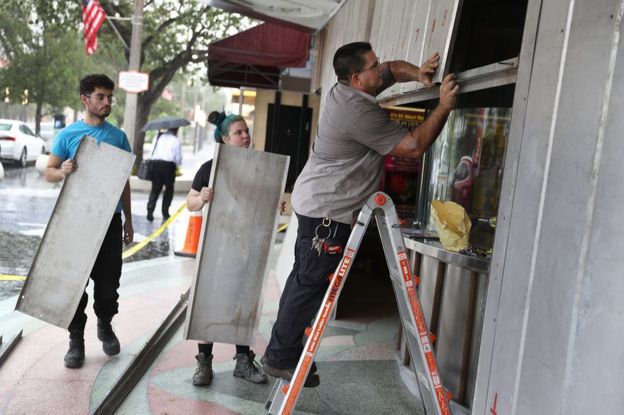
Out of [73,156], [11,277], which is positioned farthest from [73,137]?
[11,277]

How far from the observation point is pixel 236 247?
455 cm

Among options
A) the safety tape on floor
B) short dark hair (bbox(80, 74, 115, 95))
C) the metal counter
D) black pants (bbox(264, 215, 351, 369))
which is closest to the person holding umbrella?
the safety tape on floor

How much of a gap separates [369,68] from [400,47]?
60.5 inches

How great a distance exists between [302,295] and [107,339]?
2.07 meters

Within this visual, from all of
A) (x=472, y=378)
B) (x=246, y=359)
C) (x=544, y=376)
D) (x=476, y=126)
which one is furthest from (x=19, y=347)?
(x=544, y=376)

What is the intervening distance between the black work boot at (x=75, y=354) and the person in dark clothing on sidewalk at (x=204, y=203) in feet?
2.79

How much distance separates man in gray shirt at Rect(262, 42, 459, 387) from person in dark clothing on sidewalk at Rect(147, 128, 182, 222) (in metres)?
10.3

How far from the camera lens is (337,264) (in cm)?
366

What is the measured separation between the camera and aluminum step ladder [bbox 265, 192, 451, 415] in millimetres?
3275

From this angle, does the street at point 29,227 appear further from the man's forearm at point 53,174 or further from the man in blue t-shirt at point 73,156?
the man's forearm at point 53,174

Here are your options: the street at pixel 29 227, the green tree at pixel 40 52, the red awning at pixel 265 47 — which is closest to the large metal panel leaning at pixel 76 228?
the street at pixel 29 227

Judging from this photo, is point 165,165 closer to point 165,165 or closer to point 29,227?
point 165,165

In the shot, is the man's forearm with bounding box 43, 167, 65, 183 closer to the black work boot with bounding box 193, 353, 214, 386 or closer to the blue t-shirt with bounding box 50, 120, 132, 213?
the blue t-shirt with bounding box 50, 120, 132, 213

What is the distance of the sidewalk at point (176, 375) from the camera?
4.22 metres
